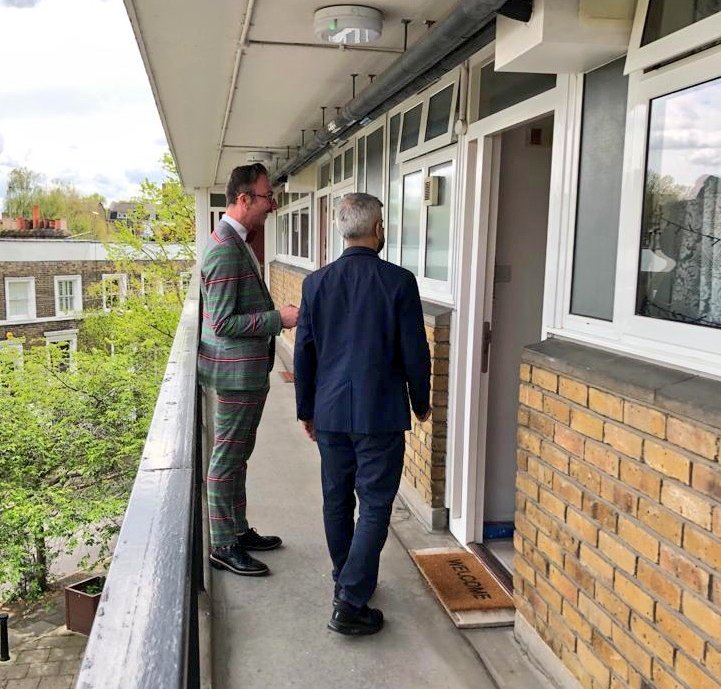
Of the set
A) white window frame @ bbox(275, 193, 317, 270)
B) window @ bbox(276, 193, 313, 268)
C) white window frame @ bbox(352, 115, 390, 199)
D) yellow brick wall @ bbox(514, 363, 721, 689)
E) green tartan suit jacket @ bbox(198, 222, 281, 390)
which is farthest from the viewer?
window @ bbox(276, 193, 313, 268)

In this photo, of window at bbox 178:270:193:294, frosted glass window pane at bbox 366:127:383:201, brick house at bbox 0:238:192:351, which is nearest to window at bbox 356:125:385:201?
frosted glass window pane at bbox 366:127:383:201

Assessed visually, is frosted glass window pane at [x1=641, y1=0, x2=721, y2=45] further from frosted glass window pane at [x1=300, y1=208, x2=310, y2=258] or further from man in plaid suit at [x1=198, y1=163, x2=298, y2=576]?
frosted glass window pane at [x1=300, y1=208, x2=310, y2=258]

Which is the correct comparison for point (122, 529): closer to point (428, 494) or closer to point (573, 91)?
point (573, 91)

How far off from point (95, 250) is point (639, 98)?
30.6 m

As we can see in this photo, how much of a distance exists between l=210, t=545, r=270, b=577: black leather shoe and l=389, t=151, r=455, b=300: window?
1681 mm

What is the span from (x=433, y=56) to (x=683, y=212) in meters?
1.45

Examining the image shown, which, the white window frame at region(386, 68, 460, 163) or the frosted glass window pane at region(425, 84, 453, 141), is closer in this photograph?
the white window frame at region(386, 68, 460, 163)

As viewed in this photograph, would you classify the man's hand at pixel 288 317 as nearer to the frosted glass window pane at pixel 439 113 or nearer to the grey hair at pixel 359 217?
the grey hair at pixel 359 217

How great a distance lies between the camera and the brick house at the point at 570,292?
187cm

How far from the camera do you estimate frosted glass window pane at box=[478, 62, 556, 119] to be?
9.17ft

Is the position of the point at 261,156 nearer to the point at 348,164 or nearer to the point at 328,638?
the point at 348,164

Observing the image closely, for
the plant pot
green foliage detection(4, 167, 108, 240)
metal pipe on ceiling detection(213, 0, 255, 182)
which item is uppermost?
green foliage detection(4, 167, 108, 240)

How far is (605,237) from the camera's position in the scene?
2.35 metres

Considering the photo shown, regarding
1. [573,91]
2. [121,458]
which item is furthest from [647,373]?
[121,458]
